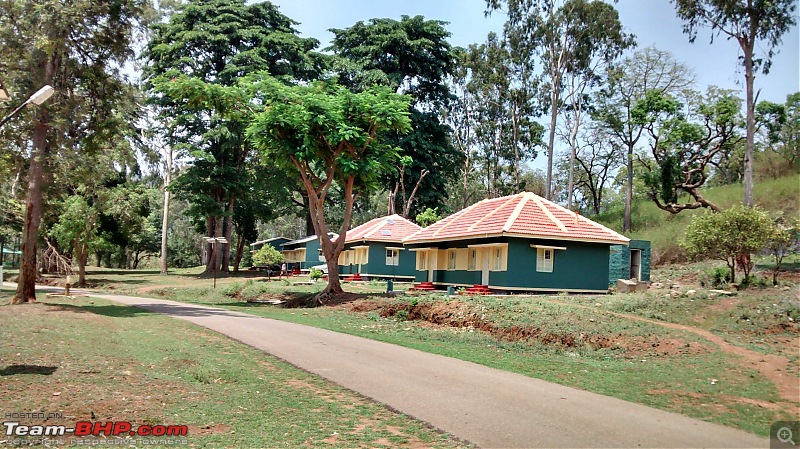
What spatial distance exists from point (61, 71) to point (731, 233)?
23.8m

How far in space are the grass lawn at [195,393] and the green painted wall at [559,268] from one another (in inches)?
576

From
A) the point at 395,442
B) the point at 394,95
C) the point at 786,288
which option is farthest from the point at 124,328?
the point at 786,288

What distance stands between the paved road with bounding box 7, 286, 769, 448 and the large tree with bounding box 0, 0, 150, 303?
1257 cm

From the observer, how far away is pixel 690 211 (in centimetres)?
3875

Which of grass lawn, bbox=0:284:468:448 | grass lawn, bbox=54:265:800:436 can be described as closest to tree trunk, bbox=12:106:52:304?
grass lawn, bbox=54:265:800:436

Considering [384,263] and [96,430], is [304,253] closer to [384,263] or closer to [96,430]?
[384,263]

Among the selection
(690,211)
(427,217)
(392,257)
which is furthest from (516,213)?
(690,211)

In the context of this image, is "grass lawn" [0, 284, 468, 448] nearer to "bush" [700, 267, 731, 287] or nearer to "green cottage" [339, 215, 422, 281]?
"bush" [700, 267, 731, 287]

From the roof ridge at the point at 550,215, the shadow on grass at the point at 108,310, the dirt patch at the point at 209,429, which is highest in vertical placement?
the roof ridge at the point at 550,215

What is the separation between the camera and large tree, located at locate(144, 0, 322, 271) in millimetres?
41062

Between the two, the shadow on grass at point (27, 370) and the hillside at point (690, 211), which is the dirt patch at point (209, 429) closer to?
the shadow on grass at point (27, 370)

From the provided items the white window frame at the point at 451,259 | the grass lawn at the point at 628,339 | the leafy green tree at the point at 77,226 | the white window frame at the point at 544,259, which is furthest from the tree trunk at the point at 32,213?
the white window frame at the point at 544,259

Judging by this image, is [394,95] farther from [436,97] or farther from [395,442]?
[436,97]

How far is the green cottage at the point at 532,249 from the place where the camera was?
24.0 meters
